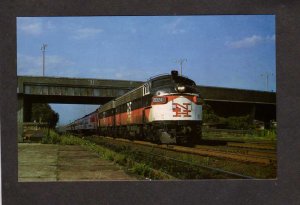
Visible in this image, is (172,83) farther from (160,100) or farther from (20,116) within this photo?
(20,116)

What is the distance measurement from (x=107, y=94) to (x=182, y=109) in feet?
5.97

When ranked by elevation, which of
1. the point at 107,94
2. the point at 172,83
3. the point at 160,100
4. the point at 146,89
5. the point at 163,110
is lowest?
the point at 163,110

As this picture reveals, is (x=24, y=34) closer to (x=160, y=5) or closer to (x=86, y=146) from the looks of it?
(x=160, y=5)

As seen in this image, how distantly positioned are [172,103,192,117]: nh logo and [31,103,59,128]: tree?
9.22 feet

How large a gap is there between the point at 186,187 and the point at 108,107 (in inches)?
132

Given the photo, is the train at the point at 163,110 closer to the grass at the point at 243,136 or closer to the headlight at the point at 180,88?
the headlight at the point at 180,88

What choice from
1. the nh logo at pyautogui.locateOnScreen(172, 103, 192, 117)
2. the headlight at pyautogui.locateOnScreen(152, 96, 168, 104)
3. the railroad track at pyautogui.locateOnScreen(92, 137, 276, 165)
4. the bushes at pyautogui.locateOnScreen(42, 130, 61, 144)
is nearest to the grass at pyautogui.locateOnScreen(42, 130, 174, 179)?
the bushes at pyautogui.locateOnScreen(42, 130, 61, 144)

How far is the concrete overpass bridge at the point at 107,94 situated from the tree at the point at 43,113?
0.13 metres

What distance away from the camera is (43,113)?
1003 cm

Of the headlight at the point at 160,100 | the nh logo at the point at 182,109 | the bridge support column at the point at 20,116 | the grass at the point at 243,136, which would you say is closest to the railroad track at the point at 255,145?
the grass at the point at 243,136

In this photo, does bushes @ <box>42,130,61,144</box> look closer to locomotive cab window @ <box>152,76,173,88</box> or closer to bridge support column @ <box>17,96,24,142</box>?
bridge support column @ <box>17,96,24,142</box>

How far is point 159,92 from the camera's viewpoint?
32.9 feet

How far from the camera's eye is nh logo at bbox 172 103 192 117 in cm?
984

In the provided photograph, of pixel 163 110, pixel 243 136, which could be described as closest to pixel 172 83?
pixel 163 110
